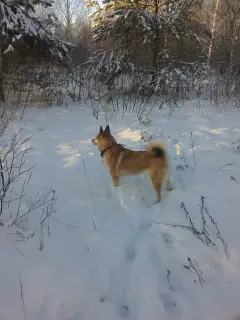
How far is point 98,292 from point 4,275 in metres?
0.82

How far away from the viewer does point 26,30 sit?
722cm

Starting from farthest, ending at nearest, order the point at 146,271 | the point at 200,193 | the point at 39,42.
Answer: the point at 39,42 → the point at 200,193 → the point at 146,271

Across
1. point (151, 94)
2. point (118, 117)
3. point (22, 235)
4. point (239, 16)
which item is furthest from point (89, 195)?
point (239, 16)

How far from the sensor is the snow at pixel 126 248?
7.06 feet

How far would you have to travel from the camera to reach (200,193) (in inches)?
140

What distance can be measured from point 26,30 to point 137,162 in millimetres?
5719

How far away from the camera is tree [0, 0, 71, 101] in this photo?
6.88m

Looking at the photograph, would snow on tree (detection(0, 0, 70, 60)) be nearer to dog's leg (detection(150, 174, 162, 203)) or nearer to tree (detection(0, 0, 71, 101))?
tree (detection(0, 0, 71, 101))

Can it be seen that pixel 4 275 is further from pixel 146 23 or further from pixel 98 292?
pixel 146 23

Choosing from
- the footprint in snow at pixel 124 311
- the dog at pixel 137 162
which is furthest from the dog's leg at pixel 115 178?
the footprint in snow at pixel 124 311

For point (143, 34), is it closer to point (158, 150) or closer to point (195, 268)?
point (158, 150)

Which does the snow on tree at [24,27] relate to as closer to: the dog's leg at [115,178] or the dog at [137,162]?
the dog at [137,162]

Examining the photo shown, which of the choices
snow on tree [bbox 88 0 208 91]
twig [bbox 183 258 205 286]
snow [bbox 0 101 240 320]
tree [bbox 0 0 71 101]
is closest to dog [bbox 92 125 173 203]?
snow [bbox 0 101 240 320]

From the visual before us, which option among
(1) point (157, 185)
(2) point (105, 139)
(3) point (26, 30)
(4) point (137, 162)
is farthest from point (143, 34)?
(1) point (157, 185)
